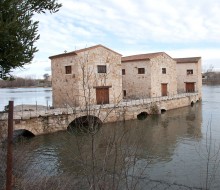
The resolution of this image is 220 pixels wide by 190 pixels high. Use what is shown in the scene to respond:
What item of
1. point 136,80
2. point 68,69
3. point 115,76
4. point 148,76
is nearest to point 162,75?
point 148,76

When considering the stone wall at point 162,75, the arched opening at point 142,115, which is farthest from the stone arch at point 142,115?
the stone wall at point 162,75

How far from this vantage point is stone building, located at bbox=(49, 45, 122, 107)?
27828mm

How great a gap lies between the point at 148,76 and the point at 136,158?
A: 22.0 metres

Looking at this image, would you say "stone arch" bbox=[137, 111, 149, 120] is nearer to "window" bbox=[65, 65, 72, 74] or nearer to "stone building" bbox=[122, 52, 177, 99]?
"stone building" bbox=[122, 52, 177, 99]

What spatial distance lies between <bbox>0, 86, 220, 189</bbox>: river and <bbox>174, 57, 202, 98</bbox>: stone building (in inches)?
798

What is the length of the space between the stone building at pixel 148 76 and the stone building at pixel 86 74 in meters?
6.83

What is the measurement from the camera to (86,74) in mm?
27703

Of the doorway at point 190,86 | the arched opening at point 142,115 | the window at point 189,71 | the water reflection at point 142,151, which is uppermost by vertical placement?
the window at point 189,71

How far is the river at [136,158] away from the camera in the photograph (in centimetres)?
983

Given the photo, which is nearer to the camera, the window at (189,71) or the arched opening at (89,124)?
the arched opening at (89,124)

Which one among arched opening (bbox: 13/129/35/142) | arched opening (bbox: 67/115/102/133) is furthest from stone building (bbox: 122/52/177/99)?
arched opening (bbox: 13/129/35/142)

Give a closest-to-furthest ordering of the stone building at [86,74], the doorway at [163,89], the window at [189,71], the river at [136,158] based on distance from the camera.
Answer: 1. the river at [136,158]
2. the stone building at [86,74]
3. the doorway at [163,89]
4. the window at [189,71]

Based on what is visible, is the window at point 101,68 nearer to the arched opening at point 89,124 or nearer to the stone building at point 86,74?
the stone building at point 86,74

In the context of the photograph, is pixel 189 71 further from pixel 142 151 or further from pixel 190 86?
pixel 142 151
